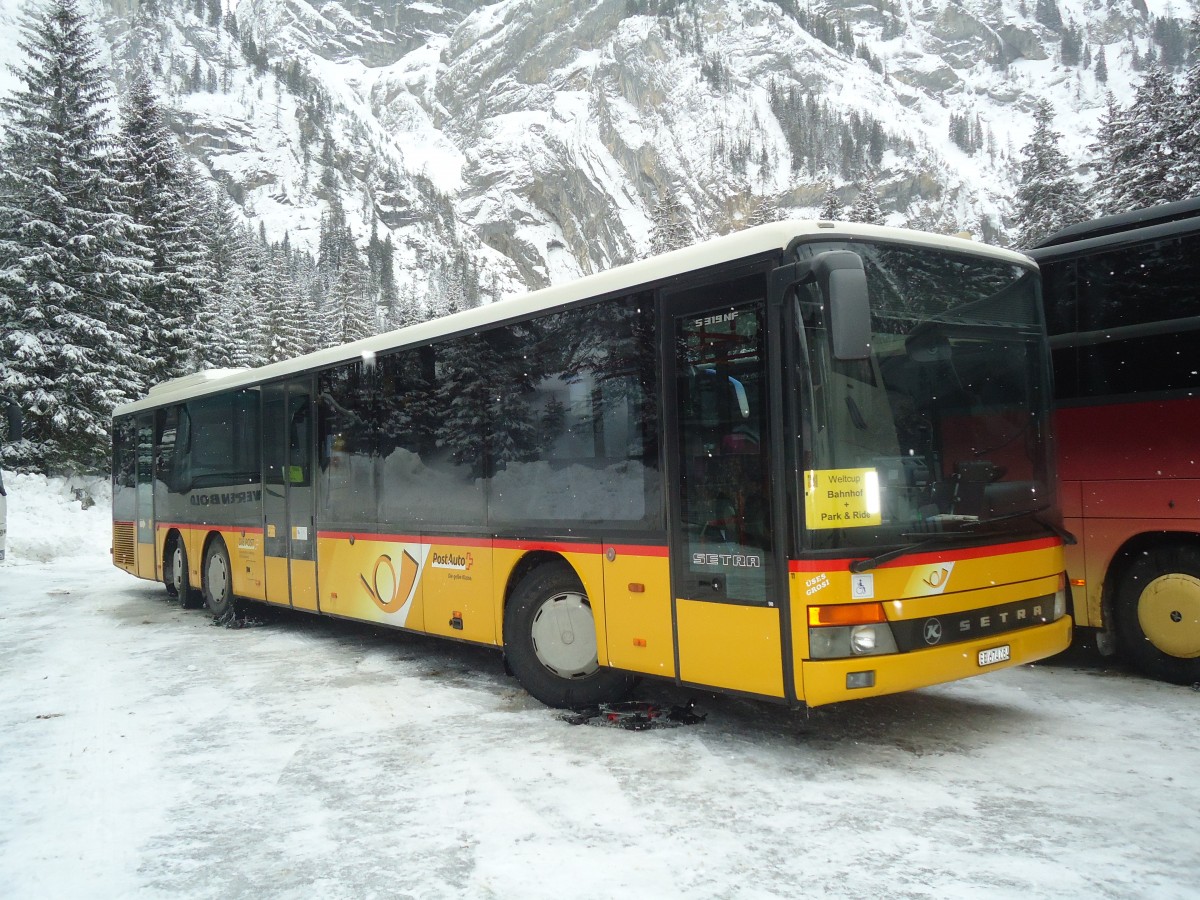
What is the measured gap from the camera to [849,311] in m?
5.00

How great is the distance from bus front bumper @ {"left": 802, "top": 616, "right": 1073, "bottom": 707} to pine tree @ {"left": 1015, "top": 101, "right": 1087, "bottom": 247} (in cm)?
3221

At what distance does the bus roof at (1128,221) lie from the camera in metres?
7.45

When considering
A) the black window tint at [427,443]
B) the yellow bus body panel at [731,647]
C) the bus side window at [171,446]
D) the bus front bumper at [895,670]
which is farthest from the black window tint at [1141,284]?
the bus side window at [171,446]

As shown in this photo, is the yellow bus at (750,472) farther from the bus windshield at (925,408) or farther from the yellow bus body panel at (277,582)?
the yellow bus body panel at (277,582)

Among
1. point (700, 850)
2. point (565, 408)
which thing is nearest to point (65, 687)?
point (565, 408)

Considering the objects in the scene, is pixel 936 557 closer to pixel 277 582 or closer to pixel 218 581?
pixel 277 582

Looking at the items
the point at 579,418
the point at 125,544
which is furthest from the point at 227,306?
the point at 579,418

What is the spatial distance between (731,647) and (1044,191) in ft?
115

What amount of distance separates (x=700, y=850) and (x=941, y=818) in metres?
1.23

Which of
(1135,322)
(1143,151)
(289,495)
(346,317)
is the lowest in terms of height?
(289,495)

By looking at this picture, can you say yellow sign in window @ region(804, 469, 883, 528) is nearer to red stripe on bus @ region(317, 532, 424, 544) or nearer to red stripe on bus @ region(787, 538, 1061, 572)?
red stripe on bus @ region(787, 538, 1061, 572)

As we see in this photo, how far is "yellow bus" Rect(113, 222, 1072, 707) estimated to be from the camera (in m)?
5.26

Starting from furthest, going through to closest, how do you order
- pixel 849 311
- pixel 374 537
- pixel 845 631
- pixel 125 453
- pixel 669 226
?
pixel 669 226 → pixel 125 453 → pixel 374 537 → pixel 845 631 → pixel 849 311

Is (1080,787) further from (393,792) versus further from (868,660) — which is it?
(393,792)
